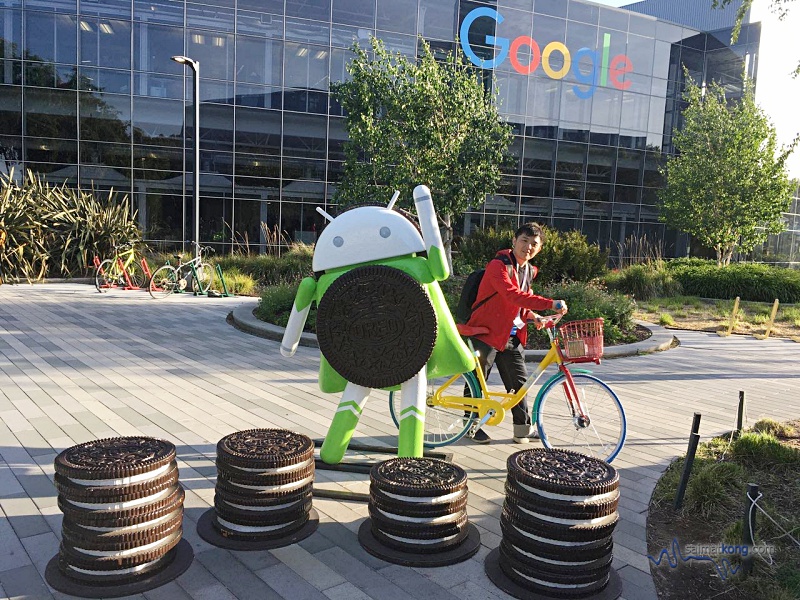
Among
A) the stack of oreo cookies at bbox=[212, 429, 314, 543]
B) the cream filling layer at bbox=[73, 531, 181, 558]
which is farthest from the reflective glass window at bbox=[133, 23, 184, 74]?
the cream filling layer at bbox=[73, 531, 181, 558]

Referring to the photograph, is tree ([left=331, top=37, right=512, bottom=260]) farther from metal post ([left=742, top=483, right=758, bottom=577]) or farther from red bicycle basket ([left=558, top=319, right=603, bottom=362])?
metal post ([left=742, top=483, right=758, bottom=577])

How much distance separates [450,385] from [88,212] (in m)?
15.6

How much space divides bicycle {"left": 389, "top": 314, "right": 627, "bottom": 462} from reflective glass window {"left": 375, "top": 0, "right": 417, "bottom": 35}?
79.8 feet

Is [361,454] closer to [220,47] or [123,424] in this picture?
[123,424]

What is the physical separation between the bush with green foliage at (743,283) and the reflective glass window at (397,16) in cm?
1555

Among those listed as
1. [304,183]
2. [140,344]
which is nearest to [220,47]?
[304,183]

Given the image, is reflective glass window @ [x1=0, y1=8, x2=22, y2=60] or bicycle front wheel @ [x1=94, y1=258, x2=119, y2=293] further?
reflective glass window @ [x1=0, y1=8, x2=22, y2=60]

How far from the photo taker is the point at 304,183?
2605 centimetres

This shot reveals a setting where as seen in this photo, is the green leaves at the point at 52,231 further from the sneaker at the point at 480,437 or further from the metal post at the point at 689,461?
the metal post at the point at 689,461

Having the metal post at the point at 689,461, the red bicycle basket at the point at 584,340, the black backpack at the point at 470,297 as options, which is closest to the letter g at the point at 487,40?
the black backpack at the point at 470,297

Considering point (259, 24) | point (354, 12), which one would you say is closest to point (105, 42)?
point (259, 24)

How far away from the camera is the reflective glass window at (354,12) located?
25.9 metres

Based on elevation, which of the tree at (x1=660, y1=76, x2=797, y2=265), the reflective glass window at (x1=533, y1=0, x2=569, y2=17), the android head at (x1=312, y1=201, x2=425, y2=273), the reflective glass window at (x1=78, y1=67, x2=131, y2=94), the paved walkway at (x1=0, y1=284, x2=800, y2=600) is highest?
the reflective glass window at (x1=533, y1=0, x2=569, y2=17)

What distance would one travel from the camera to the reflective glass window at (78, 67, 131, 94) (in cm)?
2312
